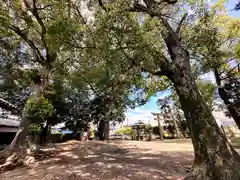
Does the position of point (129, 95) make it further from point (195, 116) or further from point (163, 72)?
point (195, 116)

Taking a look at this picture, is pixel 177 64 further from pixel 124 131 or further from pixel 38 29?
pixel 124 131

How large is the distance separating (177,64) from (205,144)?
194 cm

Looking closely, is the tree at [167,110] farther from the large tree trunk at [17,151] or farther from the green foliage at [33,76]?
the large tree trunk at [17,151]

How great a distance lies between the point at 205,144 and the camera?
3.83 metres

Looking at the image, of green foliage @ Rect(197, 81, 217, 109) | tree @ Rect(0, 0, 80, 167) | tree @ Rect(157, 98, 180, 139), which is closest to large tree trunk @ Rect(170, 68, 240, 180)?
tree @ Rect(0, 0, 80, 167)

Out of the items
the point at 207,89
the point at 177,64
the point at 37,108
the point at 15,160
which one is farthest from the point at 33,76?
the point at 207,89

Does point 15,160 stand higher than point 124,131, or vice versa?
point 124,131

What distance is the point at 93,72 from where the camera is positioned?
344 inches

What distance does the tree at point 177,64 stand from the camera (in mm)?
3721

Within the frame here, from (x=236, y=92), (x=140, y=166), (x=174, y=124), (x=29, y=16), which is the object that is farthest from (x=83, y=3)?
(x=174, y=124)

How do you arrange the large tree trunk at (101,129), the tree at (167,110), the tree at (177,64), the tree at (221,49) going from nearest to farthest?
1. the tree at (177,64)
2. the tree at (221,49)
3. the large tree trunk at (101,129)
4. the tree at (167,110)

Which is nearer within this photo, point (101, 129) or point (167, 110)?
point (101, 129)

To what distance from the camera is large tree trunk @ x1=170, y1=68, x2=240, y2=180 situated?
3.57 meters

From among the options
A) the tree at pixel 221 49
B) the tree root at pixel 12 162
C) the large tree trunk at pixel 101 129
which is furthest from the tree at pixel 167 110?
the tree root at pixel 12 162
